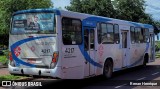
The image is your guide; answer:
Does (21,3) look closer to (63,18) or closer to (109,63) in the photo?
(109,63)

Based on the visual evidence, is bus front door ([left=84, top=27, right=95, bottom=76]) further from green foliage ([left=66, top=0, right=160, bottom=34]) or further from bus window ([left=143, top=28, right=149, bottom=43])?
green foliage ([left=66, top=0, right=160, bottom=34])

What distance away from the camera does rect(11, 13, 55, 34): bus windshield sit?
478 inches

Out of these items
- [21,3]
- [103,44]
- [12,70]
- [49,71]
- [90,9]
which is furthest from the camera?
[90,9]

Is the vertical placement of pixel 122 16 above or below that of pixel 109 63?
above

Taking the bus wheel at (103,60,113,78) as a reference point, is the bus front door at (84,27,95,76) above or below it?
above

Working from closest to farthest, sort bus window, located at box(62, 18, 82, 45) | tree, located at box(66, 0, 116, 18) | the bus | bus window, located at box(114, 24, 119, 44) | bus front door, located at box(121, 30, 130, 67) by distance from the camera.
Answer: the bus → bus window, located at box(62, 18, 82, 45) → bus window, located at box(114, 24, 119, 44) → bus front door, located at box(121, 30, 130, 67) → tree, located at box(66, 0, 116, 18)

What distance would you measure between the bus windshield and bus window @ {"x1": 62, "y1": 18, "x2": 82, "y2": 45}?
0.51 metres

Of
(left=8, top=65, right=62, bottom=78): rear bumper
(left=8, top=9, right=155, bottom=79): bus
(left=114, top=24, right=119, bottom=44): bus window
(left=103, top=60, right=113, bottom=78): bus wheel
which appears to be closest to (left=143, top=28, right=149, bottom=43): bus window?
(left=114, top=24, right=119, bottom=44): bus window

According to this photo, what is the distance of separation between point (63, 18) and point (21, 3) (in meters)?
17.7

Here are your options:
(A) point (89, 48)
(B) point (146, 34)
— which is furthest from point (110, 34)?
(B) point (146, 34)

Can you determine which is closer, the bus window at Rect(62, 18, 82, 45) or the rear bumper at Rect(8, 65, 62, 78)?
the rear bumper at Rect(8, 65, 62, 78)

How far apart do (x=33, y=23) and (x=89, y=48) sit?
9.16ft

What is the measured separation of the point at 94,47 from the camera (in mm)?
14492

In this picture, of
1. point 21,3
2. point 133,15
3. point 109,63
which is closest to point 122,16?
point 133,15
